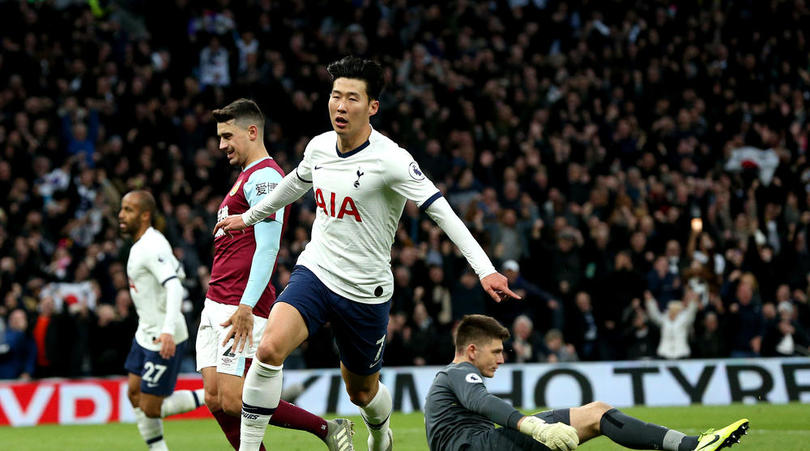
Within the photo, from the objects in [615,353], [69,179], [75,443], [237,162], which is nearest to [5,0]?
[69,179]

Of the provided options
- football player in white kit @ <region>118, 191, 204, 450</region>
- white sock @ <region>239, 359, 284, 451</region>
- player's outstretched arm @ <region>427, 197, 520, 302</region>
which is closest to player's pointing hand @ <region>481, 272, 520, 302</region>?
player's outstretched arm @ <region>427, 197, 520, 302</region>

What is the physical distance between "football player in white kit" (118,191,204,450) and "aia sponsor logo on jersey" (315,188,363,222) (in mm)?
2807

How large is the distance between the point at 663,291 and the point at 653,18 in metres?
9.44

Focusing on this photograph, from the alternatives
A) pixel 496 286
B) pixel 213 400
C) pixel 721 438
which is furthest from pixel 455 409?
pixel 213 400

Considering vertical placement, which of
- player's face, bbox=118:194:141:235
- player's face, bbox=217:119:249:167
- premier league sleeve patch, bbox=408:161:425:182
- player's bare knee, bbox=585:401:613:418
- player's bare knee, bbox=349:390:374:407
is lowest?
player's bare knee, bbox=585:401:613:418

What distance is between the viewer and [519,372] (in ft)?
50.1

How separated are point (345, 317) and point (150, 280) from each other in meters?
3.34

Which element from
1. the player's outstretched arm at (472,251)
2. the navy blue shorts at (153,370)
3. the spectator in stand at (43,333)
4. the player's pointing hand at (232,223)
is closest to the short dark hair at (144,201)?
the navy blue shorts at (153,370)

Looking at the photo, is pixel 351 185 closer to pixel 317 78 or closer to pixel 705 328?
pixel 705 328

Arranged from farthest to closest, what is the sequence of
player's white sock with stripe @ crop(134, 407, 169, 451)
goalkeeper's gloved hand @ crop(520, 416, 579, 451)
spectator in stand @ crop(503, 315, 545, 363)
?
spectator in stand @ crop(503, 315, 545, 363), player's white sock with stripe @ crop(134, 407, 169, 451), goalkeeper's gloved hand @ crop(520, 416, 579, 451)

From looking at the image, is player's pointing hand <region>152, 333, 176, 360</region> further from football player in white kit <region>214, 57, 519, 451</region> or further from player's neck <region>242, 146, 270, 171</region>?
football player in white kit <region>214, 57, 519, 451</region>

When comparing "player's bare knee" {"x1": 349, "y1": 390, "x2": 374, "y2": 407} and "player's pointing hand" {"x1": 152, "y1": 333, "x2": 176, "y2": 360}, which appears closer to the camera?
"player's bare knee" {"x1": 349, "y1": 390, "x2": 374, "y2": 407}

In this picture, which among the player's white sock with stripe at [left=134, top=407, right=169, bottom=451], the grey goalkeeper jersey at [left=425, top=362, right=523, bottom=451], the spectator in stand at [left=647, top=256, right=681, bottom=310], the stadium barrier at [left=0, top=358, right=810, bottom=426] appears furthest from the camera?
the spectator in stand at [left=647, top=256, right=681, bottom=310]

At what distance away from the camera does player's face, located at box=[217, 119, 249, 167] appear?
771 cm
